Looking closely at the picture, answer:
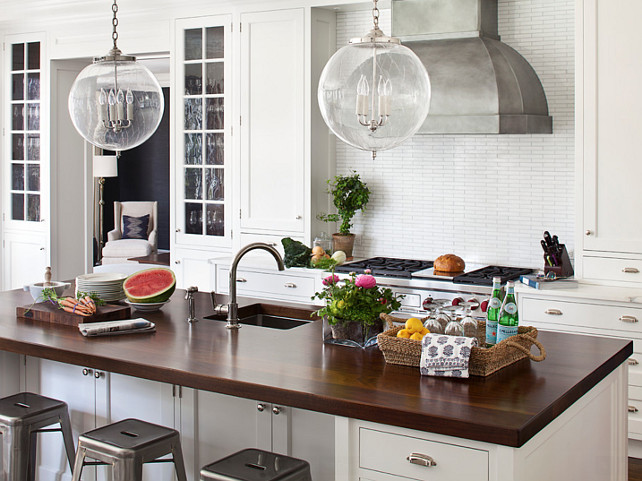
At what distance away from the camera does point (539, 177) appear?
5.23 m

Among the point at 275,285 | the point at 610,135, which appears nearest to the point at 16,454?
the point at 275,285

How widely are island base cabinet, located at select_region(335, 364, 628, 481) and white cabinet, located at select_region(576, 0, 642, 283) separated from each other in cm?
179

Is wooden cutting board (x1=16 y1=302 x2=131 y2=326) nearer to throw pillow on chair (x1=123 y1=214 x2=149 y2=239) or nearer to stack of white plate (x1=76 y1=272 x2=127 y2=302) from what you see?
stack of white plate (x1=76 y1=272 x2=127 y2=302)

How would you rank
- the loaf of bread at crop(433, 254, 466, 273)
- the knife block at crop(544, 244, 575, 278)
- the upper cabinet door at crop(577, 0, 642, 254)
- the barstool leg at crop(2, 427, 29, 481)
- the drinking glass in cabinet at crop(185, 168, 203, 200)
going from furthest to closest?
the drinking glass in cabinet at crop(185, 168, 203, 200)
the loaf of bread at crop(433, 254, 466, 273)
the knife block at crop(544, 244, 575, 278)
the upper cabinet door at crop(577, 0, 642, 254)
the barstool leg at crop(2, 427, 29, 481)

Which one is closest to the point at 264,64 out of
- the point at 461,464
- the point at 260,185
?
the point at 260,185

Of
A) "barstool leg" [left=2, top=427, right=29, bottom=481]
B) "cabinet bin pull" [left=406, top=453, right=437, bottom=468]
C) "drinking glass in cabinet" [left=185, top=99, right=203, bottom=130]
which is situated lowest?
"barstool leg" [left=2, top=427, right=29, bottom=481]

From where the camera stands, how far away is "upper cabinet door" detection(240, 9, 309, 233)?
577cm

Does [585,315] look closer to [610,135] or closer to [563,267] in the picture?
[563,267]

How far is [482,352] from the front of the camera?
258cm

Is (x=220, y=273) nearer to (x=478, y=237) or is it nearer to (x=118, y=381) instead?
(x=478, y=237)

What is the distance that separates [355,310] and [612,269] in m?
2.17

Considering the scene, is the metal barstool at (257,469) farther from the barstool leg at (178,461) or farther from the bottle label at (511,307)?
the bottle label at (511,307)

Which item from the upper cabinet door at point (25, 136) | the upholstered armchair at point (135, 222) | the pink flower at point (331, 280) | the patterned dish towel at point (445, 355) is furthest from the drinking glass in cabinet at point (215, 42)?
the upholstered armchair at point (135, 222)

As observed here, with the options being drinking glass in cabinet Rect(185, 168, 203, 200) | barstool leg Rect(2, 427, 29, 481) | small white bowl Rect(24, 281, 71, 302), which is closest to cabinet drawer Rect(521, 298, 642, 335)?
small white bowl Rect(24, 281, 71, 302)
